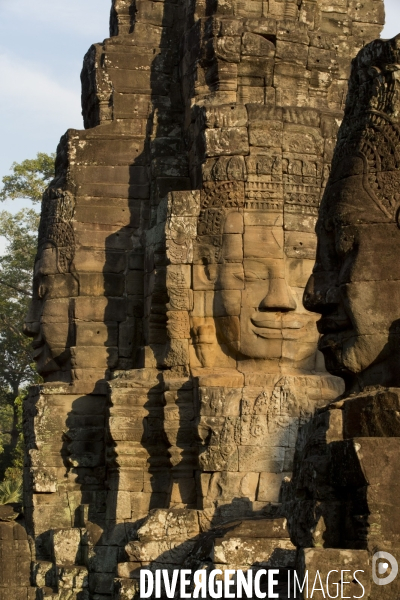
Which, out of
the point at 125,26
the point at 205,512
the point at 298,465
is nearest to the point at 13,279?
the point at 125,26

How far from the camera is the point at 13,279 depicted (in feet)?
137

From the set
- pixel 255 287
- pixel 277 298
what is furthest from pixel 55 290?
pixel 277 298

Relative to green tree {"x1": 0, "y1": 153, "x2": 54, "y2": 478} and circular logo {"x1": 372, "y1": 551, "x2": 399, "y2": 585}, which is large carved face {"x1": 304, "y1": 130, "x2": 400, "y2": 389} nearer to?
circular logo {"x1": 372, "y1": 551, "x2": 399, "y2": 585}

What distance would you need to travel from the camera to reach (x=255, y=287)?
1742 cm

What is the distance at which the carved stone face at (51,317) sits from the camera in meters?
20.3

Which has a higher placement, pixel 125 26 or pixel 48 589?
pixel 125 26

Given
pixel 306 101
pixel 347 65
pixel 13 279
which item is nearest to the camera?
pixel 306 101

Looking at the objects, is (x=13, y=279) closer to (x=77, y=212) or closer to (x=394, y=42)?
(x=77, y=212)

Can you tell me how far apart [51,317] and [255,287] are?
4.13m

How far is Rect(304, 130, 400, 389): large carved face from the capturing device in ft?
31.8

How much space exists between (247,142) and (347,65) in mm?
3350

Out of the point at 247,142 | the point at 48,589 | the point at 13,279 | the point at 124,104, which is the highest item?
the point at 13,279

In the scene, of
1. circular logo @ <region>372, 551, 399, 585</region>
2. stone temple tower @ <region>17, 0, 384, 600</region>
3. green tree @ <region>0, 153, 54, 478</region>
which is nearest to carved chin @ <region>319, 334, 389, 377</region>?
circular logo @ <region>372, 551, 399, 585</region>

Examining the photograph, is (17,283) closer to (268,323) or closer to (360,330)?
(268,323)
